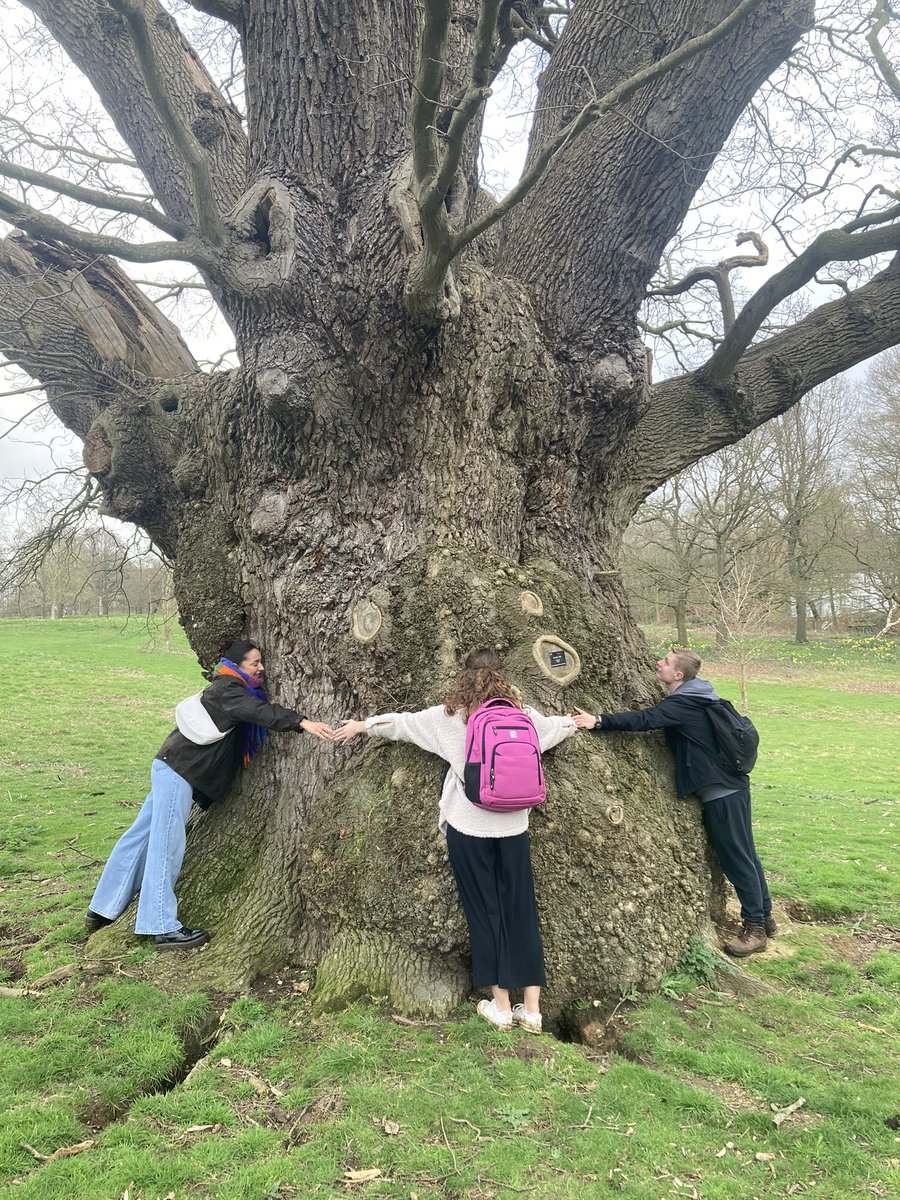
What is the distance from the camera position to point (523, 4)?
5.33 m

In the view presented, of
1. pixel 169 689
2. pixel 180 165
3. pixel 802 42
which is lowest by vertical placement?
pixel 169 689

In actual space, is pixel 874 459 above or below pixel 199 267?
above

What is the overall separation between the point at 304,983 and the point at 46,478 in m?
5.59

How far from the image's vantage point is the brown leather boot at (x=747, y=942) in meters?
4.18

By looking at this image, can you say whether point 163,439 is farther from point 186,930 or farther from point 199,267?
point 186,930

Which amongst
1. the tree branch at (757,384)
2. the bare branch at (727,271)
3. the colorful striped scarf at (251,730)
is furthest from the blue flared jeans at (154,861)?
the bare branch at (727,271)

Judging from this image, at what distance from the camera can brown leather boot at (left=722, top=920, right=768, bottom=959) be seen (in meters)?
4.18

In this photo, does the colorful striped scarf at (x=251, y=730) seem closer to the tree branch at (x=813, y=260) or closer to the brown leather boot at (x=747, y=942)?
the brown leather boot at (x=747, y=942)

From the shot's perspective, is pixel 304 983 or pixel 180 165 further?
pixel 180 165

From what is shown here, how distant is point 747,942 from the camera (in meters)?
4.24

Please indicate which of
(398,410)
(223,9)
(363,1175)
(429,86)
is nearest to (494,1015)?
(363,1175)

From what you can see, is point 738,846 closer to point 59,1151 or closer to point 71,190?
point 59,1151

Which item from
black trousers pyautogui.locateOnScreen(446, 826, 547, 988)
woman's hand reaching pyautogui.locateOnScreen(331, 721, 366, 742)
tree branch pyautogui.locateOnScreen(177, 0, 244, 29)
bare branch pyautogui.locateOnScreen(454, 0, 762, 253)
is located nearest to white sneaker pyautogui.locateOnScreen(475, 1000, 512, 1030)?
black trousers pyautogui.locateOnScreen(446, 826, 547, 988)

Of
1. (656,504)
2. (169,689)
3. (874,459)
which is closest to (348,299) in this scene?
(169,689)
